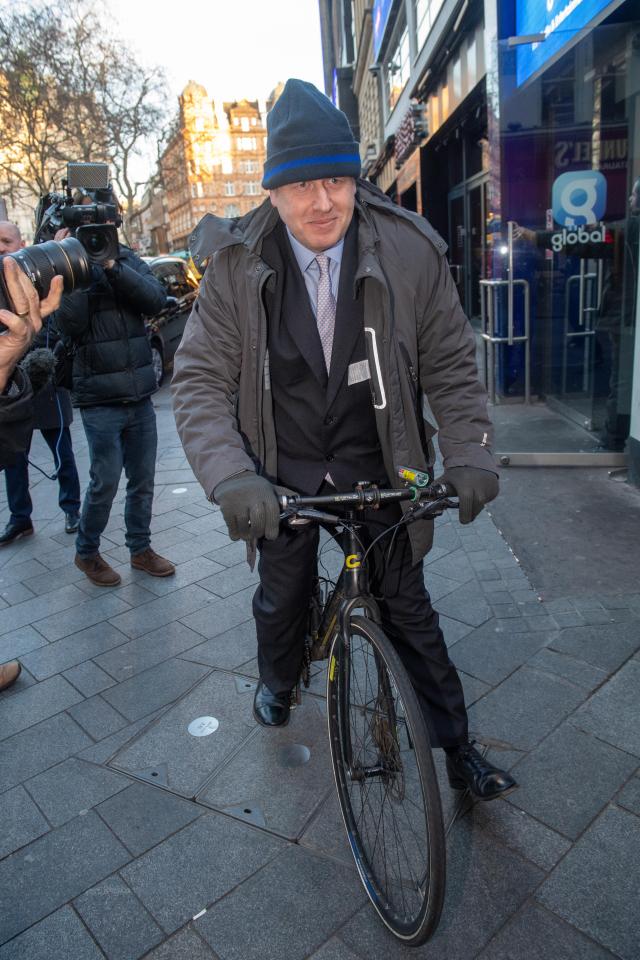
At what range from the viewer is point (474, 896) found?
2061mm

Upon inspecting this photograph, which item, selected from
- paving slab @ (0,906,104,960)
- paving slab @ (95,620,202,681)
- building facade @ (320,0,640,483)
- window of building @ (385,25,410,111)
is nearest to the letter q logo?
building facade @ (320,0,640,483)

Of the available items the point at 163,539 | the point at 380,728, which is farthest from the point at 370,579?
the point at 163,539

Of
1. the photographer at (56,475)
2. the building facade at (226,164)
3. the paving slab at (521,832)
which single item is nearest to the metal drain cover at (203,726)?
the paving slab at (521,832)

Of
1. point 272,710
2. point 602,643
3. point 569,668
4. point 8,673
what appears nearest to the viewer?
point 272,710

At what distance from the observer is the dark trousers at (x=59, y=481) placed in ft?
17.1

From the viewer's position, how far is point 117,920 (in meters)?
2.09

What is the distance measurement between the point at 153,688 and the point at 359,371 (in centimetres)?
183

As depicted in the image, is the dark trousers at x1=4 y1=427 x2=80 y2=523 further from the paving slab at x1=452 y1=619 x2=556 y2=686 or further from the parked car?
the parked car

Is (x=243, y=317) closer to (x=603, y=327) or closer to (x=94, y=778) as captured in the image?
(x=94, y=778)

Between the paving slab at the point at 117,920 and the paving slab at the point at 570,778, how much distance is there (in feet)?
3.93

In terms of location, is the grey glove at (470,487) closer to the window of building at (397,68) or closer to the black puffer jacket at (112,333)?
the black puffer jacket at (112,333)

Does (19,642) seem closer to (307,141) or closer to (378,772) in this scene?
(378,772)

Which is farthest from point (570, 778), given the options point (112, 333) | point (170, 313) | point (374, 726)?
point (170, 313)

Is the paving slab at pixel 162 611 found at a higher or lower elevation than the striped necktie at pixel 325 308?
lower
